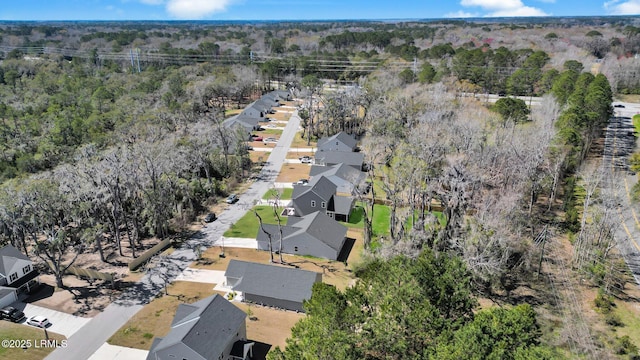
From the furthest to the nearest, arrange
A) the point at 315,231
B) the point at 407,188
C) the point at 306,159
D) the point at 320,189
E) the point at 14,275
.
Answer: the point at 306,159
the point at 320,189
the point at 407,188
the point at 315,231
the point at 14,275

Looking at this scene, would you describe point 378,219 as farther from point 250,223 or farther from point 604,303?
point 604,303

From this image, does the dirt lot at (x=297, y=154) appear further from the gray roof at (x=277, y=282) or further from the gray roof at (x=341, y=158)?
the gray roof at (x=277, y=282)

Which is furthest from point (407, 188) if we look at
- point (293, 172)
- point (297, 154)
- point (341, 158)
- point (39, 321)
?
point (39, 321)

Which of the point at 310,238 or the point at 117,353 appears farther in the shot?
the point at 310,238

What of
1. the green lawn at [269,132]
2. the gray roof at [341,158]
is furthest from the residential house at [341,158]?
the green lawn at [269,132]

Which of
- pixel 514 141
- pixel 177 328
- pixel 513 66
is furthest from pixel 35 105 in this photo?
pixel 513 66

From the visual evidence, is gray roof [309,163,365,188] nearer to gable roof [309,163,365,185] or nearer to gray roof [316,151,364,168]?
gable roof [309,163,365,185]

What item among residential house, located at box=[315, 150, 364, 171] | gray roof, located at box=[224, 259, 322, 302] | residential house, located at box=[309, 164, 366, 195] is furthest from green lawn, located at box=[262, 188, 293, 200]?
gray roof, located at box=[224, 259, 322, 302]

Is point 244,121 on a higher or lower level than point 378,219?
higher

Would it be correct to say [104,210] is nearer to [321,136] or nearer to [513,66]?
[321,136]
